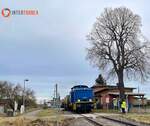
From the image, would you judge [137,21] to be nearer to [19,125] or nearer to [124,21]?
[124,21]

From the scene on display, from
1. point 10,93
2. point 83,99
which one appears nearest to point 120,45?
point 83,99

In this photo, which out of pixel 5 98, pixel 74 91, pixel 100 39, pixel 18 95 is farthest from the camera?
pixel 18 95

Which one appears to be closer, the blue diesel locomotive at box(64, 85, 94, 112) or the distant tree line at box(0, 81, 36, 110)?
the blue diesel locomotive at box(64, 85, 94, 112)

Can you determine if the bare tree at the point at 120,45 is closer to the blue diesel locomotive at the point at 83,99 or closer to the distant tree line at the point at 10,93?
the blue diesel locomotive at the point at 83,99

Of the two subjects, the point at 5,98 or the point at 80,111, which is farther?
the point at 5,98

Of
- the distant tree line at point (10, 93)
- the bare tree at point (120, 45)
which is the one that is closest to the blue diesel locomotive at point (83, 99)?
the bare tree at point (120, 45)

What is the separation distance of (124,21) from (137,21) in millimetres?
2128

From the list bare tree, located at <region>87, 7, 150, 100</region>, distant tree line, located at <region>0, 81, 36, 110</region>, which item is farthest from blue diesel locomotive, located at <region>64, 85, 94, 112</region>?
distant tree line, located at <region>0, 81, 36, 110</region>

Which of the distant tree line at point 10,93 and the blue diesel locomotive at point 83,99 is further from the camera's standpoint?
the distant tree line at point 10,93

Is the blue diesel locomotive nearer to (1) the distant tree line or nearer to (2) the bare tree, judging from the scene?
(2) the bare tree

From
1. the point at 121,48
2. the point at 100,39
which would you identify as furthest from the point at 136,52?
the point at 100,39

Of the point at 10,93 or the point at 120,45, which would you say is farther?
the point at 10,93

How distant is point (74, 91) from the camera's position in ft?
184

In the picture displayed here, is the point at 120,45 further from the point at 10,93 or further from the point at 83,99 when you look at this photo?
the point at 10,93
